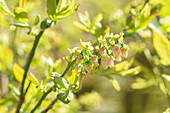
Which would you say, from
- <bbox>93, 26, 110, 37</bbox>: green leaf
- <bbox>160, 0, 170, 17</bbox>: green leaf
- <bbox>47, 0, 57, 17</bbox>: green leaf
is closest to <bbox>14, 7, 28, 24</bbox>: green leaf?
<bbox>47, 0, 57, 17</bbox>: green leaf

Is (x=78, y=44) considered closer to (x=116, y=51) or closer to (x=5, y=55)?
(x=5, y=55)

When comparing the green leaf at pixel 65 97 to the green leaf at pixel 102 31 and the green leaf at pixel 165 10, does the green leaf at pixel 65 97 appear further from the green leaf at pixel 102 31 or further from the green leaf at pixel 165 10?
the green leaf at pixel 165 10

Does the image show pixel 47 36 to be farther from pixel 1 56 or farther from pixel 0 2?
pixel 0 2

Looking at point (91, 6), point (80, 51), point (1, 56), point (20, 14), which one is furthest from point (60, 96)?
point (91, 6)

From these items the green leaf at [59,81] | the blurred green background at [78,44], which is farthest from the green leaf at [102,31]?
the green leaf at [59,81]

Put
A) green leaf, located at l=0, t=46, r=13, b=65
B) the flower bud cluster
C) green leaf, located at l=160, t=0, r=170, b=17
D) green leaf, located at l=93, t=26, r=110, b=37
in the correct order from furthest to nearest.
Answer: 1. green leaf, located at l=0, t=46, r=13, b=65
2. green leaf, located at l=160, t=0, r=170, b=17
3. green leaf, located at l=93, t=26, r=110, b=37
4. the flower bud cluster

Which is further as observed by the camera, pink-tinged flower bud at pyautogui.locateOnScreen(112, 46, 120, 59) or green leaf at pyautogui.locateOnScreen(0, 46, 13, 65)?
green leaf at pyautogui.locateOnScreen(0, 46, 13, 65)

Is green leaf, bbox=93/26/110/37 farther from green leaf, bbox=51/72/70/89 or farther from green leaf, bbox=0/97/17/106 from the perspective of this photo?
green leaf, bbox=0/97/17/106

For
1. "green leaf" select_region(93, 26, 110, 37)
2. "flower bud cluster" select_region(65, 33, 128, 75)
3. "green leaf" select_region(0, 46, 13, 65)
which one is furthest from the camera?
"green leaf" select_region(0, 46, 13, 65)
